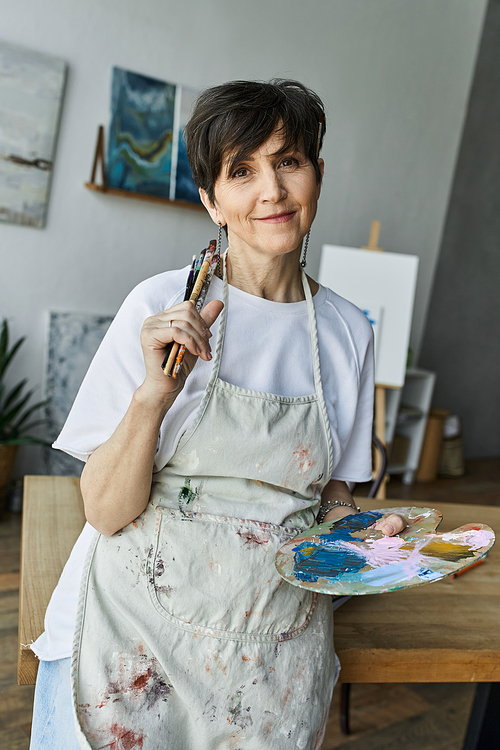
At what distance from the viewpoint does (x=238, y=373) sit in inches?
42.5

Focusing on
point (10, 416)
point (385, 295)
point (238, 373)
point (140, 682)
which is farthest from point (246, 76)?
point (140, 682)

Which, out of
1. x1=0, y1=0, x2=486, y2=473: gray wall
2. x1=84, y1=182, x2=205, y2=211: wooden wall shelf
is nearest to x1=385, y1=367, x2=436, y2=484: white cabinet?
x1=0, y1=0, x2=486, y2=473: gray wall

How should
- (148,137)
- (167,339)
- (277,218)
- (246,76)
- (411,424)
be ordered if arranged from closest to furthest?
1. (167,339)
2. (277,218)
3. (148,137)
4. (246,76)
5. (411,424)

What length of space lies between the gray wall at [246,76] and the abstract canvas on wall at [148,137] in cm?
9

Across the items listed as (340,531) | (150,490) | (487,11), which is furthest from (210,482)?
(487,11)

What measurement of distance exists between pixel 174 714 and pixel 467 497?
15.1 feet

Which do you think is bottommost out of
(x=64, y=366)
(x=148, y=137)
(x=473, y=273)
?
(x=64, y=366)

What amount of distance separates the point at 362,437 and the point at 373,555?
363mm

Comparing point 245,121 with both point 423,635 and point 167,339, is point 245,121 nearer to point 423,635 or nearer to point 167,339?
point 167,339

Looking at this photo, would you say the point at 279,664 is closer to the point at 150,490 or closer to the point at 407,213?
the point at 150,490

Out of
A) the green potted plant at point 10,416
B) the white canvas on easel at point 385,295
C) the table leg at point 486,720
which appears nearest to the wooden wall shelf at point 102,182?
the green potted plant at point 10,416

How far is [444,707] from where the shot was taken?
233cm

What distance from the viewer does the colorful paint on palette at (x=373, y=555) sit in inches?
33.8

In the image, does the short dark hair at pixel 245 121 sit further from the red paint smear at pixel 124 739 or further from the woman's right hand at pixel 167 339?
the red paint smear at pixel 124 739
